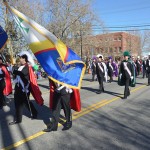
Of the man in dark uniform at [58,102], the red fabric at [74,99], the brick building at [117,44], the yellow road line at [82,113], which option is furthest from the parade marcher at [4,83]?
the brick building at [117,44]

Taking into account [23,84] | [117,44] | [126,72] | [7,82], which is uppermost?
[117,44]

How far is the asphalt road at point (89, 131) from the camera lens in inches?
215

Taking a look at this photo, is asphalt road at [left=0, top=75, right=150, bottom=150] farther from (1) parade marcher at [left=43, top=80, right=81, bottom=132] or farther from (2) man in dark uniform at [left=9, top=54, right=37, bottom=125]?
(2) man in dark uniform at [left=9, top=54, right=37, bottom=125]

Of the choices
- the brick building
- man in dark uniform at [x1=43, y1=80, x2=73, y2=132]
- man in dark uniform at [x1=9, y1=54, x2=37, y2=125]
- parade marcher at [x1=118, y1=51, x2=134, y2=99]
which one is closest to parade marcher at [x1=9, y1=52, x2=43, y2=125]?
man in dark uniform at [x1=9, y1=54, x2=37, y2=125]

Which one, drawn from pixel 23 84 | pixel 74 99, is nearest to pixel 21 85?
pixel 23 84

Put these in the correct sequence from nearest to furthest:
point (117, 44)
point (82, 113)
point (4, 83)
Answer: point (82, 113) < point (4, 83) < point (117, 44)

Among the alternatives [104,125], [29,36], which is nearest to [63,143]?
[104,125]

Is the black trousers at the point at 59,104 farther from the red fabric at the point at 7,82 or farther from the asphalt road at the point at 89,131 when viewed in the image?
the red fabric at the point at 7,82

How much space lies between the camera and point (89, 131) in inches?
251

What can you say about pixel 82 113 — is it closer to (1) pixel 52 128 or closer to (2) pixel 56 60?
(1) pixel 52 128

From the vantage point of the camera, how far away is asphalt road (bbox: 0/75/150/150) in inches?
215

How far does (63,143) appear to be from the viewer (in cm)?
556

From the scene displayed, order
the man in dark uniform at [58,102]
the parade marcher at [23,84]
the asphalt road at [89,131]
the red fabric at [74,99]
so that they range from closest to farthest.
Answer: the asphalt road at [89,131] < the man in dark uniform at [58,102] < the red fabric at [74,99] < the parade marcher at [23,84]

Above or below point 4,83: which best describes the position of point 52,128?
below
